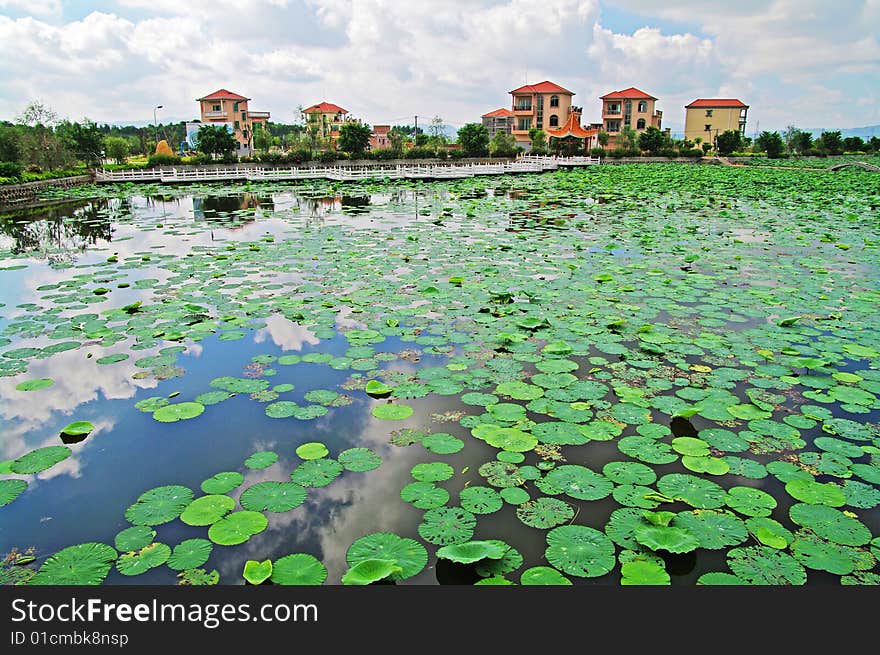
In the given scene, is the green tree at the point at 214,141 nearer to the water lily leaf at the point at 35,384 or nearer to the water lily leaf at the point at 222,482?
the water lily leaf at the point at 35,384

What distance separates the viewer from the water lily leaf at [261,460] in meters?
3.73

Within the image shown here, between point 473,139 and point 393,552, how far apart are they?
144 ft

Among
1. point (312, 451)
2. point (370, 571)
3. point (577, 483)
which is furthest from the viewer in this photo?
point (312, 451)

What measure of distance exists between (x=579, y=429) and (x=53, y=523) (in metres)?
3.33

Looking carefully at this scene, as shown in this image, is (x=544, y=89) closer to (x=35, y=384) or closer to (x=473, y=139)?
(x=473, y=139)

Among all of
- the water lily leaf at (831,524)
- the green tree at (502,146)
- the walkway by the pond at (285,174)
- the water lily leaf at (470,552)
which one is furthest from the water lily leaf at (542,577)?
the green tree at (502,146)

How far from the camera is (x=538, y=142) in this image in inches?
2029

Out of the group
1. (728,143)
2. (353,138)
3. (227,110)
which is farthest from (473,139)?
(227,110)

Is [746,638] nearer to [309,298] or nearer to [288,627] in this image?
[288,627]

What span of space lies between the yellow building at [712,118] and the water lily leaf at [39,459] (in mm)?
65950

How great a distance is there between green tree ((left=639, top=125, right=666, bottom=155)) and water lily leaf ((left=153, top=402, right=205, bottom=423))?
158 feet

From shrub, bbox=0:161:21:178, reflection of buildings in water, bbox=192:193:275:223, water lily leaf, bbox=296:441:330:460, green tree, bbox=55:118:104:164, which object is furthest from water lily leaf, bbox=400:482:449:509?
green tree, bbox=55:118:104:164

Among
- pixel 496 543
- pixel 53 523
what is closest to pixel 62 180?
pixel 53 523

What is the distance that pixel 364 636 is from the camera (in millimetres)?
2395
